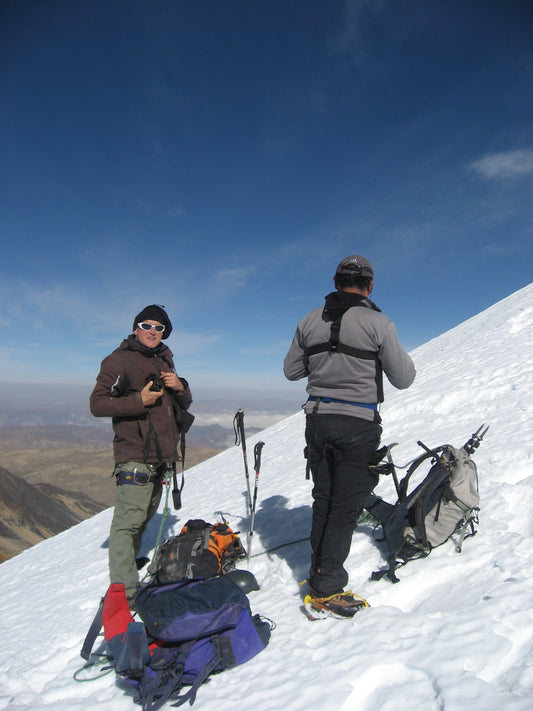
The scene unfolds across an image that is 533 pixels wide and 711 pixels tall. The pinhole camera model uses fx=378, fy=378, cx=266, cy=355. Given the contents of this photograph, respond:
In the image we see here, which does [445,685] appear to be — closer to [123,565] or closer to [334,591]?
[334,591]

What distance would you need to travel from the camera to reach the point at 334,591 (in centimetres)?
333

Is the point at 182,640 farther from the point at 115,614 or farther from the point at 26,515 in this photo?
the point at 26,515

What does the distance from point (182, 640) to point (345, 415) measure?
7.10 feet

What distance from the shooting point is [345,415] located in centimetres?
332

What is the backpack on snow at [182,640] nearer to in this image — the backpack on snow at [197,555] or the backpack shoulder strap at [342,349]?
the backpack on snow at [197,555]

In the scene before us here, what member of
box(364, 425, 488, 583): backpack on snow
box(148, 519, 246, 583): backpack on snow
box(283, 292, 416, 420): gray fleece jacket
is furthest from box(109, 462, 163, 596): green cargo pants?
box(364, 425, 488, 583): backpack on snow

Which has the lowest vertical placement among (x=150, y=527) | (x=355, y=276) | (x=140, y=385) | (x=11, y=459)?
(x=11, y=459)

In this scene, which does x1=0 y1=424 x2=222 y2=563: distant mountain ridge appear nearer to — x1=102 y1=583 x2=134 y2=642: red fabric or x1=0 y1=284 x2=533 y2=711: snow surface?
x1=102 y1=583 x2=134 y2=642: red fabric

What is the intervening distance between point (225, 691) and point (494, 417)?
23.9 feet

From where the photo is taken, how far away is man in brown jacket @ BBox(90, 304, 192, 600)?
433 centimetres

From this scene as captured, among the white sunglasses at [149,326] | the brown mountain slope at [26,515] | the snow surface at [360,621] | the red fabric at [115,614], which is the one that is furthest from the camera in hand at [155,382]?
the brown mountain slope at [26,515]

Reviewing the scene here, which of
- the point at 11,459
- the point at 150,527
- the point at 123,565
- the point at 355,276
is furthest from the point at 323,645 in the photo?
the point at 11,459

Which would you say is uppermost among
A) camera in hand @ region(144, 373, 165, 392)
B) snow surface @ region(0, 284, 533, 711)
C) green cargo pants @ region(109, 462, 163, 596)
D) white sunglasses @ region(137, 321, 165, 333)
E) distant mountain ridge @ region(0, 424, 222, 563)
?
white sunglasses @ region(137, 321, 165, 333)

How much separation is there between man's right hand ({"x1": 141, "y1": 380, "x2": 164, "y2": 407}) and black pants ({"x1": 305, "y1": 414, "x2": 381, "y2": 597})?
2135 mm
